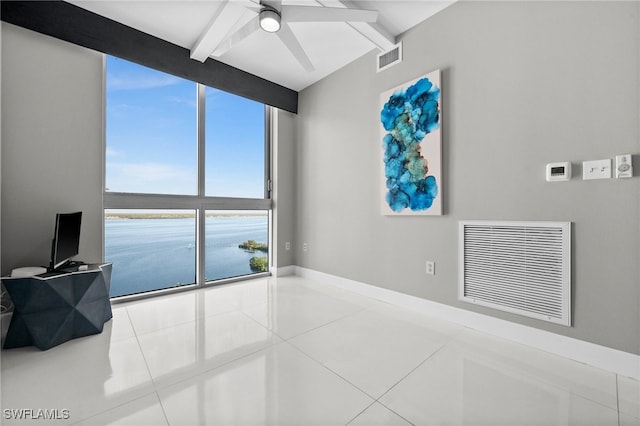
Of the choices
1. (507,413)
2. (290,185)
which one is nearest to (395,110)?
(290,185)

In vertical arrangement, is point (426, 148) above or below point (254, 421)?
above

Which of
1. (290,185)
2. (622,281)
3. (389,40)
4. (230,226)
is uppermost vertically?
(389,40)

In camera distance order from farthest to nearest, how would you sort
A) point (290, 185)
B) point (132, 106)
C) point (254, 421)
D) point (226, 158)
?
point (290, 185), point (226, 158), point (132, 106), point (254, 421)

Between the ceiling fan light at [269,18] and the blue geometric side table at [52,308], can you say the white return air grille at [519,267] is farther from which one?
the blue geometric side table at [52,308]

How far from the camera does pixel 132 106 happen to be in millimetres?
2873

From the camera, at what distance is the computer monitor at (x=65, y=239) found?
1986mm

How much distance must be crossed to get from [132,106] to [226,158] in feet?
3.69

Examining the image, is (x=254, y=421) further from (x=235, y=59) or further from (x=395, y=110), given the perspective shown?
(x=235, y=59)

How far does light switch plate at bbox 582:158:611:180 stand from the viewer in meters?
1.60

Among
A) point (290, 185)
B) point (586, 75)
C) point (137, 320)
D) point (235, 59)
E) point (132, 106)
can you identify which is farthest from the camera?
point (290, 185)

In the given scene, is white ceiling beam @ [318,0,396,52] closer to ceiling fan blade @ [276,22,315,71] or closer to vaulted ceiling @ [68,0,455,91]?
vaulted ceiling @ [68,0,455,91]

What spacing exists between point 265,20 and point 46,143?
2.19 m

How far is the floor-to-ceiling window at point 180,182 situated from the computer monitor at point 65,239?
42 cm

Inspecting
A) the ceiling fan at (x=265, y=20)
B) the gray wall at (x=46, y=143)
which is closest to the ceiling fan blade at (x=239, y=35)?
the ceiling fan at (x=265, y=20)
